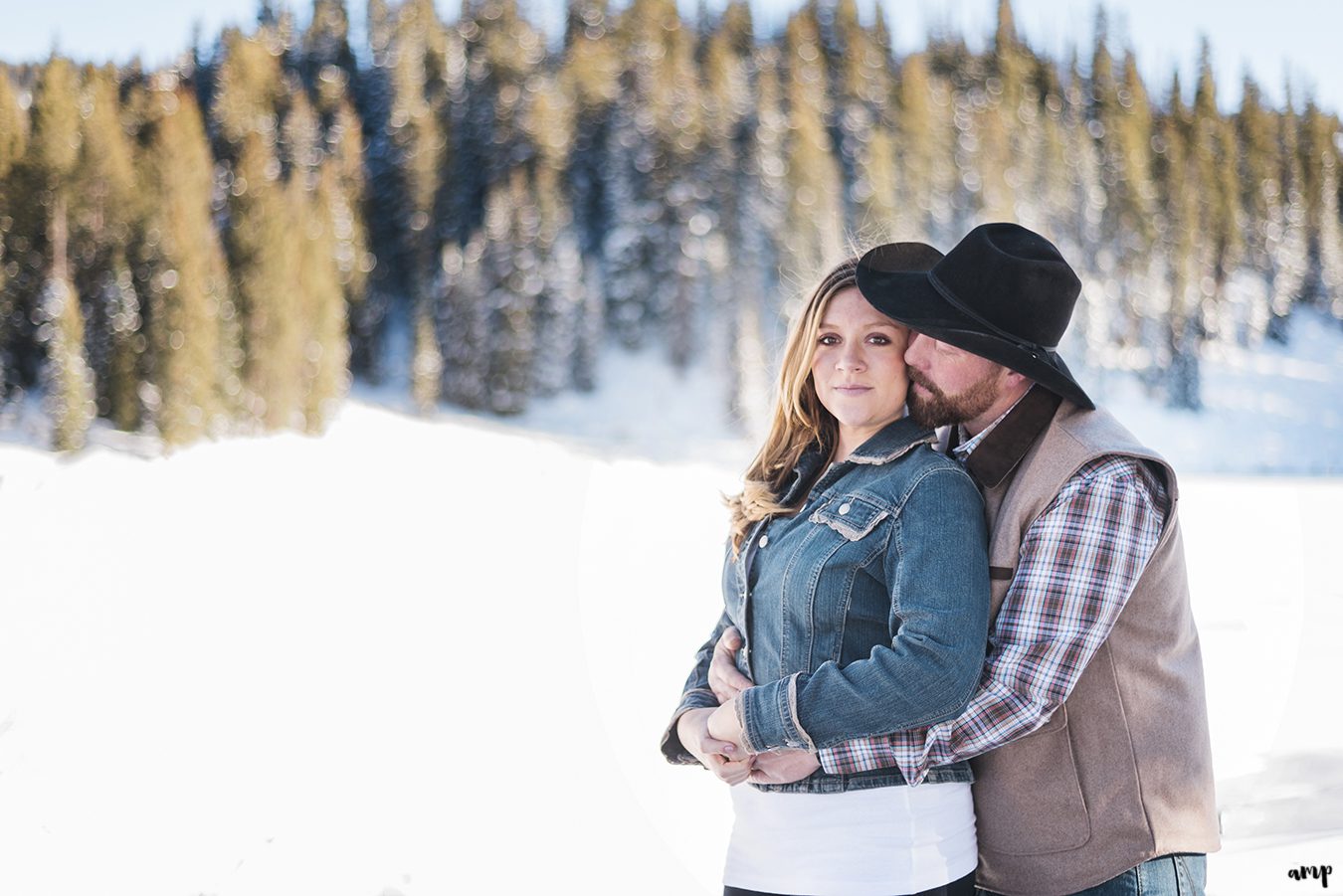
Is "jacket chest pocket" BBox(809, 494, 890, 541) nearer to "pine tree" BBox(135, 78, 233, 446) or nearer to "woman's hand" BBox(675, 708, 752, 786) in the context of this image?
"woman's hand" BBox(675, 708, 752, 786)

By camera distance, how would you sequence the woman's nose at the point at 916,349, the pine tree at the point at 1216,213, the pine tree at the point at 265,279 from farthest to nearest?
the pine tree at the point at 1216,213
the pine tree at the point at 265,279
the woman's nose at the point at 916,349

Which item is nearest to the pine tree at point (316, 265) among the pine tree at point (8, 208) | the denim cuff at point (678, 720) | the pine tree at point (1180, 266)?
the pine tree at point (8, 208)

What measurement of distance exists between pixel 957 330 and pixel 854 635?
583 millimetres

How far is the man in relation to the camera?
5.85ft

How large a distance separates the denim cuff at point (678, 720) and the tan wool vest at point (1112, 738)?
2.11ft

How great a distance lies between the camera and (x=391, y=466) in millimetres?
14836

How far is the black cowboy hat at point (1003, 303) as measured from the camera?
1922 mm

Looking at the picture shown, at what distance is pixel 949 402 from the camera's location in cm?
206

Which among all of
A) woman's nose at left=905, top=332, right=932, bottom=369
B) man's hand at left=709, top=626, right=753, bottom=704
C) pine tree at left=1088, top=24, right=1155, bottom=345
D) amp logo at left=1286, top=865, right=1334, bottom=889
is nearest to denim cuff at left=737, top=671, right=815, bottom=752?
man's hand at left=709, top=626, right=753, bottom=704

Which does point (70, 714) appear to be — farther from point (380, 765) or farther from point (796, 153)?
point (796, 153)

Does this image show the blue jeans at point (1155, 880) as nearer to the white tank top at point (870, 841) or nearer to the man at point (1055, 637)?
the man at point (1055, 637)

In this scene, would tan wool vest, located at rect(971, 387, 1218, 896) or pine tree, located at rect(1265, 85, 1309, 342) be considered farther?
pine tree, located at rect(1265, 85, 1309, 342)

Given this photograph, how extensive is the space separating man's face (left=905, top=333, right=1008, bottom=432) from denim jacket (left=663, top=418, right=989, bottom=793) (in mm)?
59

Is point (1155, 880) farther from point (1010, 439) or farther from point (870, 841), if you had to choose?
point (1010, 439)
